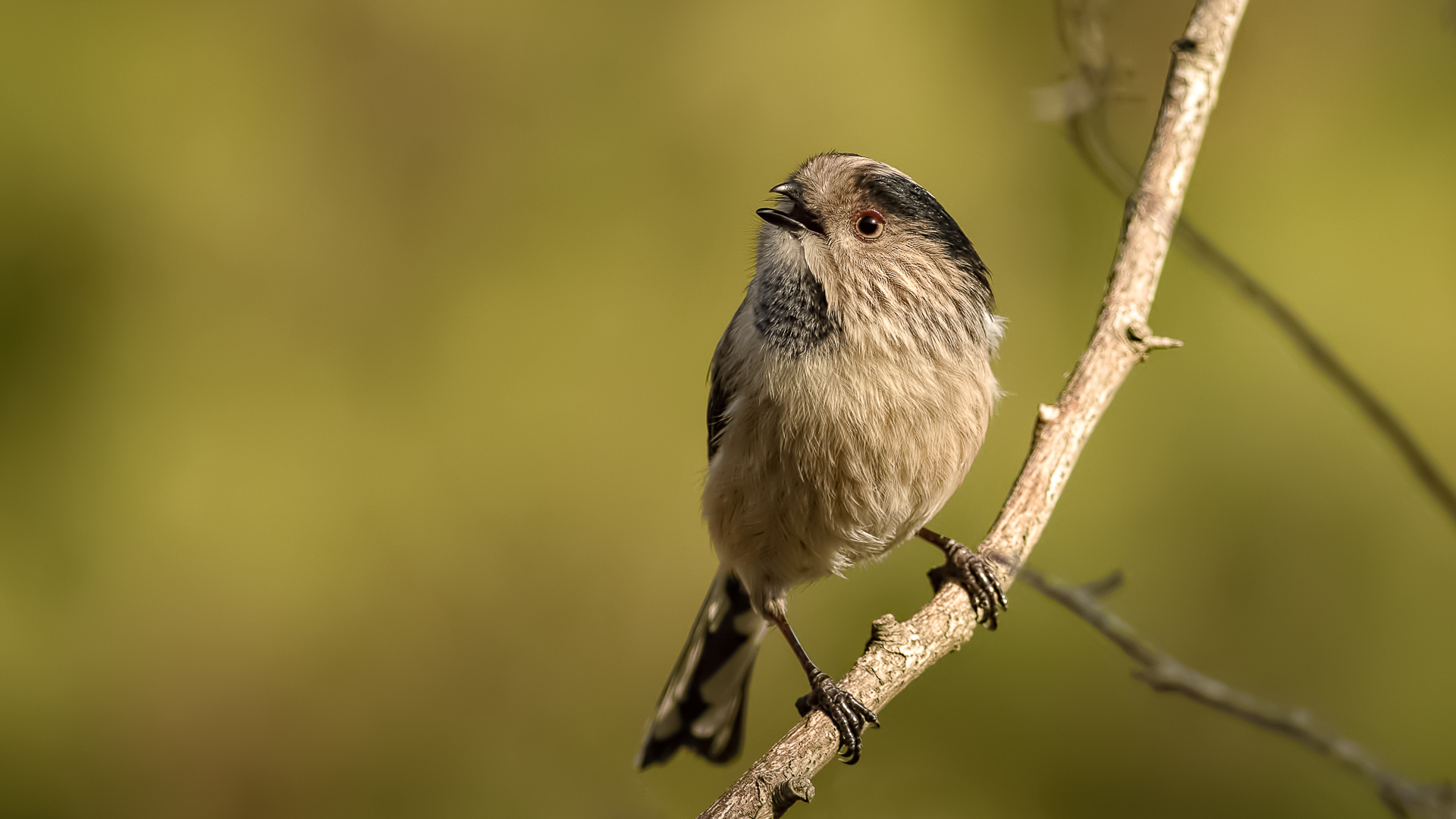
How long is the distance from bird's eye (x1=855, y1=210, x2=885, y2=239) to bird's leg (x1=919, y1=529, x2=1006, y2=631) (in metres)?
0.89

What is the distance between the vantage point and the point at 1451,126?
14.0ft

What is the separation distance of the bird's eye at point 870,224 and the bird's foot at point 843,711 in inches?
43.8

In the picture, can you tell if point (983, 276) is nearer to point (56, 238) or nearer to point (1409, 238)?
point (1409, 238)

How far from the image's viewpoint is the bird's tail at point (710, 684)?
139 inches

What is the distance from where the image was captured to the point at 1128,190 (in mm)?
2621

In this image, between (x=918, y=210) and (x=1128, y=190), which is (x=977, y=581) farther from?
(x=1128, y=190)

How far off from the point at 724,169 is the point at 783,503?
252 cm

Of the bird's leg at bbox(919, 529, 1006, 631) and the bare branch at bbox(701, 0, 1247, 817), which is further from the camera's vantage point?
the bird's leg at bbox(919, 529, 1006, 631)

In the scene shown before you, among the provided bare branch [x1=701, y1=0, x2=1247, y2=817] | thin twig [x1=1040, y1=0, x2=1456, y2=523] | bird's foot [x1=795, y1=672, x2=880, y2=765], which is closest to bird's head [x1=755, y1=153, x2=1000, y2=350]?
bare branch [x1=701, y1=0, x2=1247, y2=817]

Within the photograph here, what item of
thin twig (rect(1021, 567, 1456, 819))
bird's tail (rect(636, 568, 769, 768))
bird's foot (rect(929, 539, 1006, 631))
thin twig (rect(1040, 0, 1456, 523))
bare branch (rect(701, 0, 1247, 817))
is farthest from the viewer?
bird's tail (rect(636, 568, 769, 768))

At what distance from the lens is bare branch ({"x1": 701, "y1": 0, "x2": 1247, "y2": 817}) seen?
7.73ft

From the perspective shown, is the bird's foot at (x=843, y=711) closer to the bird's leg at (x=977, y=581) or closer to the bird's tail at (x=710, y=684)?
the bird's leg at (x=977, y=581)

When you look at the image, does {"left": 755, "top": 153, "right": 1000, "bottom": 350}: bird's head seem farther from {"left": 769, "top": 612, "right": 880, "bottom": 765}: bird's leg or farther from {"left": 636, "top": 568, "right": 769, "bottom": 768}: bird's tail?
{"left": 636, "top": 568, "right": 769, "bottom": 768}: bird's tail

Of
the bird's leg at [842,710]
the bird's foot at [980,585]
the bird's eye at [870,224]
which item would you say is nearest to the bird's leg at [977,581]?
the bird's foot at [980,585]
